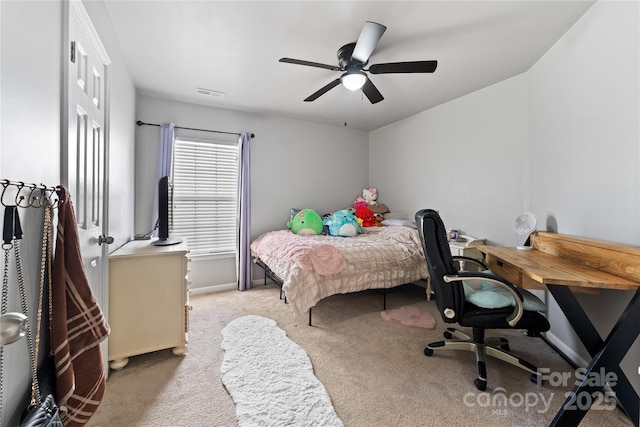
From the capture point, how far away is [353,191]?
15.5 ft

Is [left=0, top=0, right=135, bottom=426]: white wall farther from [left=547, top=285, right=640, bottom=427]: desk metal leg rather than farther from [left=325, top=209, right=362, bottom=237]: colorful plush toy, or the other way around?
[left=325, top=209, right=362, bottom=237]: colorful plush toy

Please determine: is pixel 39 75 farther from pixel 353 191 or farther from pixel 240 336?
pixel 353 191

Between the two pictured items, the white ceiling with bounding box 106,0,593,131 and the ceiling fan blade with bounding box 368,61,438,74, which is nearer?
the white ceiling with bounding box 106,0,593,131

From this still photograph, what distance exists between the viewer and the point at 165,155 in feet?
10.5

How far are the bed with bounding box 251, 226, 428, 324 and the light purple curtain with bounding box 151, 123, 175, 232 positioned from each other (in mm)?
1504

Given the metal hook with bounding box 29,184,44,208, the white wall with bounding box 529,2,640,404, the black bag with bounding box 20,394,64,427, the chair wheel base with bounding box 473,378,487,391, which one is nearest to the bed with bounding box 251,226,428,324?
the chair wheel base with bounding box 473,378,487,391

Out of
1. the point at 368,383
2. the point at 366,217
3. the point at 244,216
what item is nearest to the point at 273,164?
the point at 244,216

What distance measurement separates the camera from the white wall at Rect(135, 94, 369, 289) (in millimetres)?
3225

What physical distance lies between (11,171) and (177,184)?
2831 mm

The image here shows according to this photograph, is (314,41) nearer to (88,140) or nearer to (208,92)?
(208,92)

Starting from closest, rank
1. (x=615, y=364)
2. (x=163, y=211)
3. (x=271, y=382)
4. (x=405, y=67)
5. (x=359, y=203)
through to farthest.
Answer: (x=615, y=364) < (x=271, y=382) < (x=405, y=67) < (x=163, y=211) < (x=359, y=203)

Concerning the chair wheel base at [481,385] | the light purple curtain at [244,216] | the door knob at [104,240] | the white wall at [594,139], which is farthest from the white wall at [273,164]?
the chair wheel base at [481,385]

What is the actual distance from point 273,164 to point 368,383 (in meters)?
3.11

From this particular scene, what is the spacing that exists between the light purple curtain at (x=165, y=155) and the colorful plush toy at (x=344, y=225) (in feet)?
7.23
